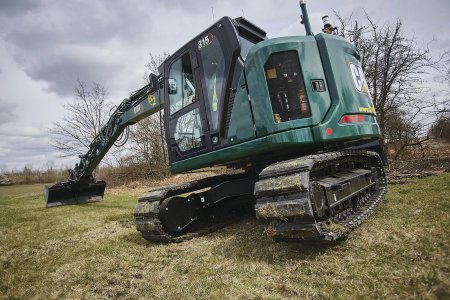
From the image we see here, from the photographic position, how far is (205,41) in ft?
14.1

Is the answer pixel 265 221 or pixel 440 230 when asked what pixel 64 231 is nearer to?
pixel 265 221

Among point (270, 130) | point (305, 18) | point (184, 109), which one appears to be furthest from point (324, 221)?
point (305, 18)

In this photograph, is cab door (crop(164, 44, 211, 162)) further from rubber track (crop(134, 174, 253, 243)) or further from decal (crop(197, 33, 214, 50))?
rubber track (crop(134, 174, 253, 243))

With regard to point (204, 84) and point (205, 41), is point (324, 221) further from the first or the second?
point (205, 41)

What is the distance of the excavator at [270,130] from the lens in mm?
3043

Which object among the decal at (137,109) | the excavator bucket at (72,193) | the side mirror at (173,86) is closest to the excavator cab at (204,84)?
the side mirror at (173,86)

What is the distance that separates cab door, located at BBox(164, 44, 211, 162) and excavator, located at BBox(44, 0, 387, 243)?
0.6 inches

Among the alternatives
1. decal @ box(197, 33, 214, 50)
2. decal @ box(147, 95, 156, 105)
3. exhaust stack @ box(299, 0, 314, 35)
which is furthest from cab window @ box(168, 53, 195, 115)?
exhaust stack @ box(299, 0, 314, 35)

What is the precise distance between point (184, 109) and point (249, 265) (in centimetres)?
241

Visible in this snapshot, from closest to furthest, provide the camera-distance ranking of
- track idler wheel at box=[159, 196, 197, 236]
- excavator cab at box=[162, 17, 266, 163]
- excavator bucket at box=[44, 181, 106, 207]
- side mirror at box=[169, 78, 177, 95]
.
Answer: excavator cab at box=[162, 17, 266, 163], track idler wheel at box=[159, 196, 197, 236], side mirror at box=[169, 78, 177, 95], excavator bucket at box=[44, 181, 106, 207]

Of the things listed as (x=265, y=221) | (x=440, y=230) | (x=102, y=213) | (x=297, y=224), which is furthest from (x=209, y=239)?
(x=102, y=213)

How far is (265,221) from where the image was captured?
9.98 feet

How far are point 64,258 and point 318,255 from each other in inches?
126

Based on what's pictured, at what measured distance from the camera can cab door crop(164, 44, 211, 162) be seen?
4.32 metres
